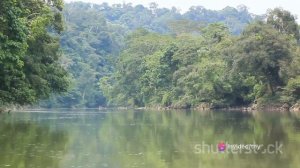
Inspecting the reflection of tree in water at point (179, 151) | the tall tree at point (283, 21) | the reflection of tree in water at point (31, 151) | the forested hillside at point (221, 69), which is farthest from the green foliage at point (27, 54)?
the tall tree at point (283, 21)

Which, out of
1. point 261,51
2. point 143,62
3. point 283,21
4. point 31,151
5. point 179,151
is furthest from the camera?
point 143,62

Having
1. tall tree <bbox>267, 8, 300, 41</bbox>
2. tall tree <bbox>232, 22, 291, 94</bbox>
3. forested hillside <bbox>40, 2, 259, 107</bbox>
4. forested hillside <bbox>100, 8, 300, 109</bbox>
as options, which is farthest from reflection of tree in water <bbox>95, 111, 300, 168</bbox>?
forested hillside <bbox>40, 2, 259, 107</bbox>

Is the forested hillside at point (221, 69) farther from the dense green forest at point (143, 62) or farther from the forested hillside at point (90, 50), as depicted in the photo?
the forested hillside at point (90, 50)

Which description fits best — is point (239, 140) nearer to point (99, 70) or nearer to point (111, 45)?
point (99, 70)

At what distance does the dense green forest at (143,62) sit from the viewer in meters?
29.6

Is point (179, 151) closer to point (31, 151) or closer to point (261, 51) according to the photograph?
point (31, 151)

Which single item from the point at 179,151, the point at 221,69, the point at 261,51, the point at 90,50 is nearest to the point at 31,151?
the point at 179,151

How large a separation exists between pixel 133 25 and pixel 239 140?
168997 mm

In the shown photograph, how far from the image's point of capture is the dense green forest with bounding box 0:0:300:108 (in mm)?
29625

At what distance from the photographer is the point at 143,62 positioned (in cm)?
9144

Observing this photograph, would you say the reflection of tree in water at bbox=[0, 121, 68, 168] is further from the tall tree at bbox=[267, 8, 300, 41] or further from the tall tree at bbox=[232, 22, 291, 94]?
the tall tree at bbox=[267, 8, 300, 41]

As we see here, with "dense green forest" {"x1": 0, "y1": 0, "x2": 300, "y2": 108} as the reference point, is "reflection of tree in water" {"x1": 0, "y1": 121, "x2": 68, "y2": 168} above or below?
below

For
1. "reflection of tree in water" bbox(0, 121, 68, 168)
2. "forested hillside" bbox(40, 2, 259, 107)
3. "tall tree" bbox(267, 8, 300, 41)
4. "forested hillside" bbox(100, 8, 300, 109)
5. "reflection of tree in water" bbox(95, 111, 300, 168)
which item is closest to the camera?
"reflection of tree in water" bbox(0, 121, 68, 168)

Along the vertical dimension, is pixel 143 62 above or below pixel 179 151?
above
